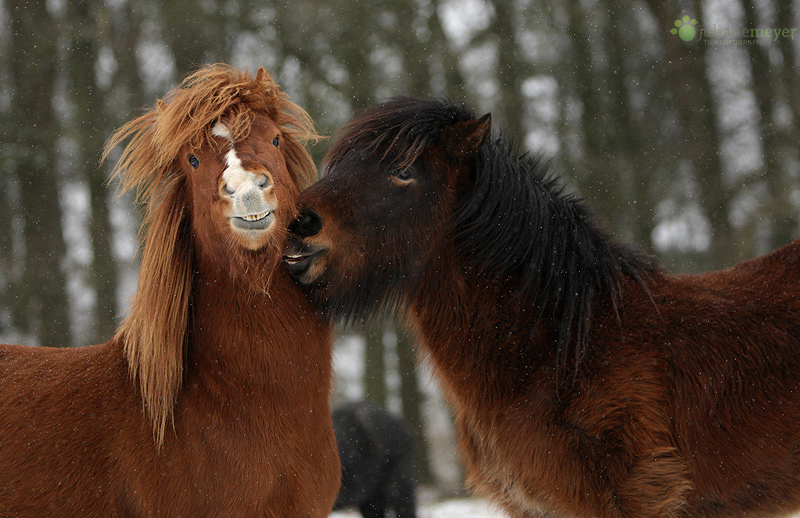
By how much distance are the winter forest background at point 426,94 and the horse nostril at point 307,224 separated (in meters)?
5.92

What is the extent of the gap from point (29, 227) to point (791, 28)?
11483mm

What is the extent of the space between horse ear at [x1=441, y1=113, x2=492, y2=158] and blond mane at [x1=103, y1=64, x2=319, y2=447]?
87 cm

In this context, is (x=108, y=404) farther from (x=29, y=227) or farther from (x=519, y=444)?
(x=29, y=227)

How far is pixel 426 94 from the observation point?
372 inches

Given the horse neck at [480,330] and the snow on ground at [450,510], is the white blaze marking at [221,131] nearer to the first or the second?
the horse neck at [480,330]

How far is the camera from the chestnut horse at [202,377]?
2.76 metres

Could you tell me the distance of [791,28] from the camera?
9547 mm

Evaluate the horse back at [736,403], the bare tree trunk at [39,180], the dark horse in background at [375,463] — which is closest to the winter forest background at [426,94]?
the bare tree trunk at [39,180]

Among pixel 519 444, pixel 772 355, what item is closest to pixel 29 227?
pixel 519 444

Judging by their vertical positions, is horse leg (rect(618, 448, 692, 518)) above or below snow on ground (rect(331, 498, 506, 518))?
above

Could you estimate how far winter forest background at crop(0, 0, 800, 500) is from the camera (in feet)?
30.1

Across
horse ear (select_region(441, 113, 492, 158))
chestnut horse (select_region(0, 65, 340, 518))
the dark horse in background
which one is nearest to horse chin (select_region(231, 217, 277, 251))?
chestnut horse (select_region(0, 65, 340, 518))

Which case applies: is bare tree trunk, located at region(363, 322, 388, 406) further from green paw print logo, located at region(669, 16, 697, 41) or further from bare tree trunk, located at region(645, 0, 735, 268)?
green paw print logo, located at region(669, 16, 697, 41)

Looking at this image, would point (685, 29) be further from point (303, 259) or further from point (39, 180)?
point (39, 180)
